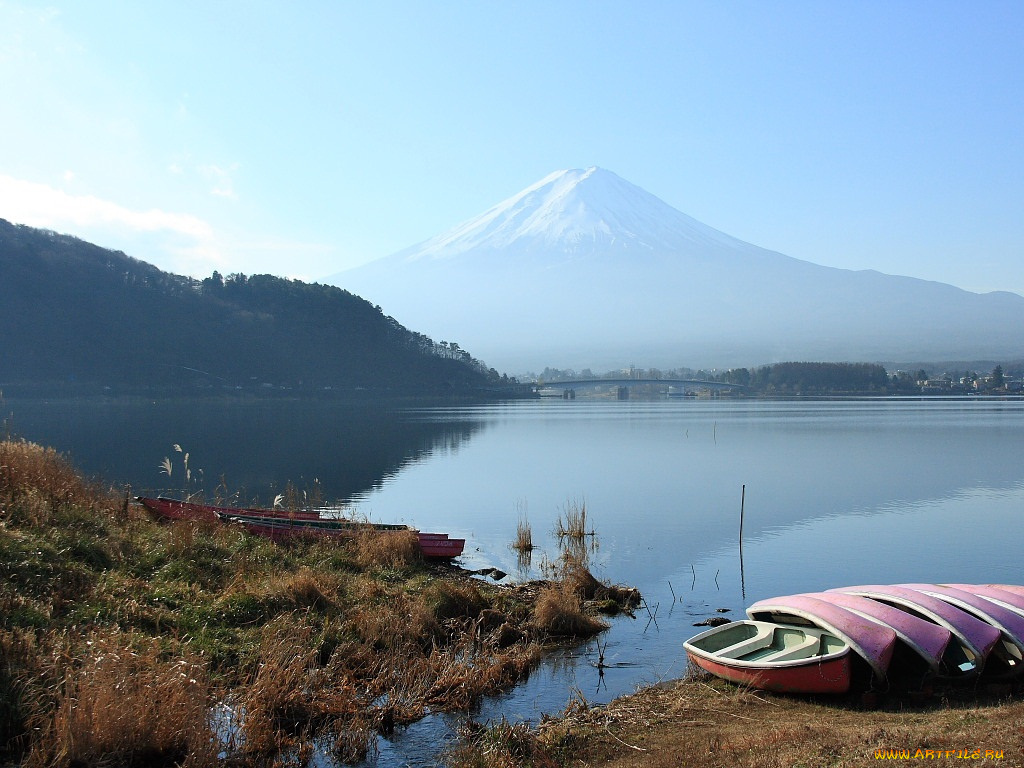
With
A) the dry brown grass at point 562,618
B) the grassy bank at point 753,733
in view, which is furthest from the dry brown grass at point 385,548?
the grassy bank at point 753,733

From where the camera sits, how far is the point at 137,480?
85.5ft

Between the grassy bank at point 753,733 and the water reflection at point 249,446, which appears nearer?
the grassy bank at point 753,733

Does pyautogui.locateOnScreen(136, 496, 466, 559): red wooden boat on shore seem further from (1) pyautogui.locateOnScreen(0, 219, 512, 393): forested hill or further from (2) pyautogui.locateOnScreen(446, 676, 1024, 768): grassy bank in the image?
(1) pyautogui.locateOnScreen(0, 219, 512, 393): forested hill

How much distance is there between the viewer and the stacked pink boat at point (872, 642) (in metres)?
8.47

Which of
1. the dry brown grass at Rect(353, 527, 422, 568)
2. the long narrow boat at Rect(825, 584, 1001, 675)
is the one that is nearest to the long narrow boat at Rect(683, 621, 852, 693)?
the long narrow boat at Rect(825, 584, 1001, 675)

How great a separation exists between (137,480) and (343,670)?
793 inches

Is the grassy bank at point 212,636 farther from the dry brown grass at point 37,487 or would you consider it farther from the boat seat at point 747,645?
the boat seat at point 747,645

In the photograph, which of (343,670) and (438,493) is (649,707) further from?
(438,493)

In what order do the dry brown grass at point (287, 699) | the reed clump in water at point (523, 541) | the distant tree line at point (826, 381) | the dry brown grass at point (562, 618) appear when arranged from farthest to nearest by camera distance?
the distant tree line at point (826, 381), the reed clump in water at point (523, 541), the dry brown grass at point (562, 618), the dry brown grass at point (287, 699)

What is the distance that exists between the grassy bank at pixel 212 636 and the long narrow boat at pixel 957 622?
3.98 meters

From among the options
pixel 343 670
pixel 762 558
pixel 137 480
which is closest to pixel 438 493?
pixel 137 480

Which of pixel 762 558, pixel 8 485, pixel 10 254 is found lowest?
pixel 762 558

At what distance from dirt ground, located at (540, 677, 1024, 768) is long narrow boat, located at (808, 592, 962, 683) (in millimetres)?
311

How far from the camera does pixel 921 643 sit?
8547 millimetres
